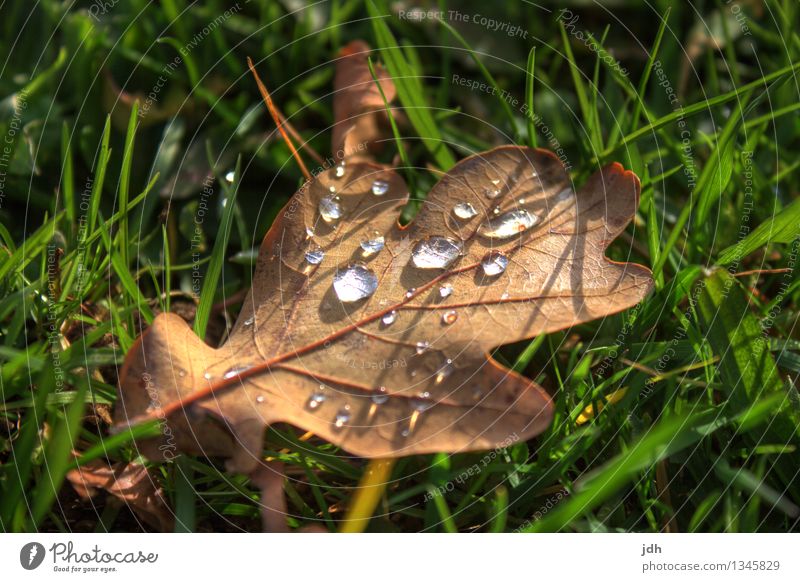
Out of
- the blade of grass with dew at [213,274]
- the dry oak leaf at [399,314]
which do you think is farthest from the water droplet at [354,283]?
the blade of grass with dew at [213,274]

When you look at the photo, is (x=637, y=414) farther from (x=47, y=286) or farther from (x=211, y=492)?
(x=47, y=286)

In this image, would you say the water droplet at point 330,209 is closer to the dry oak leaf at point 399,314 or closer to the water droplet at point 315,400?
the dry oak leaf at point 399,314

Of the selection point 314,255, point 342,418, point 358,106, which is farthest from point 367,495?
point 358,106

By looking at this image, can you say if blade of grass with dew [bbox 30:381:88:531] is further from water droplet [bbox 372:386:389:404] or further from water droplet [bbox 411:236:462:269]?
water droplet [bbox 411:236:462:269]

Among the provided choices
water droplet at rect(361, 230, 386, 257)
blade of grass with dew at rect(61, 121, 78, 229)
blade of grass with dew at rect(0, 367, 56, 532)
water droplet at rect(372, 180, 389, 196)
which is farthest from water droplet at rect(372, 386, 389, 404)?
blade of grass with dew at rect(61, 121, 78, 229)

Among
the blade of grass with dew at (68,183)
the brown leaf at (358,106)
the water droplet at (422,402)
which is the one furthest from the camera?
the brown leaf at (358,106)
